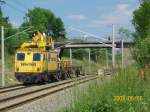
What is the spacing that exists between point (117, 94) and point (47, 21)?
147m

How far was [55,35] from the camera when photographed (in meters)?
162

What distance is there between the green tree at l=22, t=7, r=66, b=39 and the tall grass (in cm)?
13440

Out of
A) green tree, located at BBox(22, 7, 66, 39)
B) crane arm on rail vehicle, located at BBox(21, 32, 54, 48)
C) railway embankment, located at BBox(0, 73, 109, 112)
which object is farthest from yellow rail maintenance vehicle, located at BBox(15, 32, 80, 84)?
green tree, located at BBox(22, 7, 66, 39)

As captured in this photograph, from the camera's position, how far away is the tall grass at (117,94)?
13539 millimetres

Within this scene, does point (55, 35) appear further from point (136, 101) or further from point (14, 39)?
point (136, 101)

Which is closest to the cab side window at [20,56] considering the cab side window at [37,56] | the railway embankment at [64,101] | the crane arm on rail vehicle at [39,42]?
the cab side window at [37,56]

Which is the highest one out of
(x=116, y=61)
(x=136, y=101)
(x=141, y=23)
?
(x=141, y=23)

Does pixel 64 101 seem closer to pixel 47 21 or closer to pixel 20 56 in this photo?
pixel 20 56

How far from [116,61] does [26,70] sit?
26756mm

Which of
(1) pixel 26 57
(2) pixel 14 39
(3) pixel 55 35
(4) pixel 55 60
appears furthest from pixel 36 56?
(3) pixel 55 35

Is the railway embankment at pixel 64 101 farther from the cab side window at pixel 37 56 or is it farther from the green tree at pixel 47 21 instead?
the green tree at pixel 47 21

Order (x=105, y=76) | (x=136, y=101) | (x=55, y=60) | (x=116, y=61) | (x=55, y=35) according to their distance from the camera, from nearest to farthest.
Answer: (x=136, y=101)
(x=116, y=61)
(x=105, y=76)
(x=55, y=60)
(x=55, y=35)

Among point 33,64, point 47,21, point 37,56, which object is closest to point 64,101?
point 37,56

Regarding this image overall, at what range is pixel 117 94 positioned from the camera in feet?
49.3
